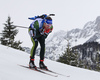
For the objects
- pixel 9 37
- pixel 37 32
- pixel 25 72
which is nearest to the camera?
pixel 25 72

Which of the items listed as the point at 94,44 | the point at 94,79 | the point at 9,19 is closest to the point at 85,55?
the point at 94,44

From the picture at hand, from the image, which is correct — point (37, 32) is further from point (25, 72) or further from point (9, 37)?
point (9, 37)

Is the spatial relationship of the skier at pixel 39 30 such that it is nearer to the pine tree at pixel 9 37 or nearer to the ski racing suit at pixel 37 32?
the ski racing suit at pixel 37 32

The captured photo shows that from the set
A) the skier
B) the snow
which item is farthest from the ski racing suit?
the snow

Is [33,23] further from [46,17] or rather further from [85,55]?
[85,55]

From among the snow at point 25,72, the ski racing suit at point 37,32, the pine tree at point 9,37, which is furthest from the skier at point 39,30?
the pine tree at point 9,37

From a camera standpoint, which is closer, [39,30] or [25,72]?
[25,72]

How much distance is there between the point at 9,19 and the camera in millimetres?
32312

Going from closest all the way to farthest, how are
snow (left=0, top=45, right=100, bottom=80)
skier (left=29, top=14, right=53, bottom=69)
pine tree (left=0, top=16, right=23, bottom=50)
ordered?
1. snow (left=0, top=45, right=100, bottom=80)
2. skier (left=29, top=14, right=53, bottom=69)
3. pine tree (left=0, top=16, right=23, bottom=50)

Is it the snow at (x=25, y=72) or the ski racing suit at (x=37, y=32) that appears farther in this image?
the ski racing suit at (x=37, y=32)

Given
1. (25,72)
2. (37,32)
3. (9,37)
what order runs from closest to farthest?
(25,72) → (37,32) → (9,37)

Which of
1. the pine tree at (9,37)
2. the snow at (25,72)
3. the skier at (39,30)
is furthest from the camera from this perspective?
the pine tree at (9,37)

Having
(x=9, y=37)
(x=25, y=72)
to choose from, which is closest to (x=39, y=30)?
(x=25, y=72)

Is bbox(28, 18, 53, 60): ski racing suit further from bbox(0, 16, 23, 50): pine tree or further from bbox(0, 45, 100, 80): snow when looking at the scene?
bbox(0, 16, 23, 50): pine tree
